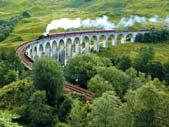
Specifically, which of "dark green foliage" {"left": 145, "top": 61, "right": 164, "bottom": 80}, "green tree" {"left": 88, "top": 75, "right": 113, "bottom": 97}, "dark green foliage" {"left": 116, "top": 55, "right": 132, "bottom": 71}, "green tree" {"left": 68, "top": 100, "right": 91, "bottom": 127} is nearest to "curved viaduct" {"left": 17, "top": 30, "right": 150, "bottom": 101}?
"dark green foliage" {"left": 116, "top": 55, "right": 132, "bottom": 71}

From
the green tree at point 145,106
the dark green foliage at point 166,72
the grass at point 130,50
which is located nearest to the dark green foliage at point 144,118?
the green tree at point 145,106

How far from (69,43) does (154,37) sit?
155ft

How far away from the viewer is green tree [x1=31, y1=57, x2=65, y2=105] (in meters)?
70.3

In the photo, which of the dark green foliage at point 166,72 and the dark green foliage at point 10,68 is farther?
the dark green foliage at point 166,72

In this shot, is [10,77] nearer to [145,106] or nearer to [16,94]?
[16,94]

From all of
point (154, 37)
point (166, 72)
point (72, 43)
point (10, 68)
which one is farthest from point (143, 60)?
point (154, 37)

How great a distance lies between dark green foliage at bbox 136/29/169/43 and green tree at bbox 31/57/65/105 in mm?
119767

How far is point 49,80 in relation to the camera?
230 ft

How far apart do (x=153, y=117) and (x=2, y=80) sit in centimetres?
4452

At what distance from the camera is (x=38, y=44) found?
135 meters

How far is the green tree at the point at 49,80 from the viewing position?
70.3m

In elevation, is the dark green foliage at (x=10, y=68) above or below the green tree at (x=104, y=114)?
below

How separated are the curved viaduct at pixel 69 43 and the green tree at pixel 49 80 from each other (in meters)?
29.2

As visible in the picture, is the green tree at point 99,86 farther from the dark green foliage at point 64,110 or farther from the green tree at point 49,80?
the dark green foliage at point 64,110
